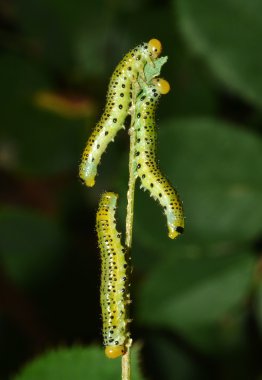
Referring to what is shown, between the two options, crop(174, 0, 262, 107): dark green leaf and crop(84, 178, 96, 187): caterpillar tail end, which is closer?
crop(84, 178, 96, 187): caterpillar tail end

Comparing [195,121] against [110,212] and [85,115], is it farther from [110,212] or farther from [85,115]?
[110,212]

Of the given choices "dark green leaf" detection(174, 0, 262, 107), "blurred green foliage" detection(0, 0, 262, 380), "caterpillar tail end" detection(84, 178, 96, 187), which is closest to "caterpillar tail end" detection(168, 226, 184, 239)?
"caterpillar tail end" detection(84, 178, 96, 187)

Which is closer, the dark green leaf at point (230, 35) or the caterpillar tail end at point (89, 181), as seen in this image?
the caterpillar tail end at point (89, 181)

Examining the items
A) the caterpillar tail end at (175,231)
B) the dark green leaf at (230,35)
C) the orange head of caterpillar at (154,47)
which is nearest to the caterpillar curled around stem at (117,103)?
the orange head of caterpillar at (154,47)

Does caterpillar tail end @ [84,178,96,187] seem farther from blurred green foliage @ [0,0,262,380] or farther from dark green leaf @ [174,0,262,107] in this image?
dark green leaf @ [174,0,262,107]

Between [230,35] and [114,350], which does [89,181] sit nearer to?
[114,350]

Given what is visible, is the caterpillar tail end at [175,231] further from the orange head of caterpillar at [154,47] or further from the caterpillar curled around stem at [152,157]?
the orange head of caterpillar at [154,47]
